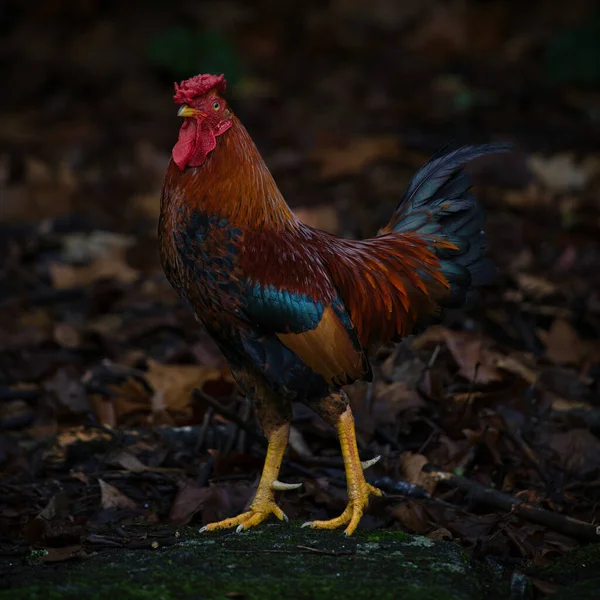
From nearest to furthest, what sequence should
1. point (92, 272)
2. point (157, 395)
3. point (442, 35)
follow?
1. point (157, 395)
2. point (92, 272)
3. point (442, 35)

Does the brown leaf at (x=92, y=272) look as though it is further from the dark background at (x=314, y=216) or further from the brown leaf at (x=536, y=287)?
the brown leaf at (x=536, y=287)

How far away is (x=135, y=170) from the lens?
31.7 ft

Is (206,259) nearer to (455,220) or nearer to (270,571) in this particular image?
(270,571)

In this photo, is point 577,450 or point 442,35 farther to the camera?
point 442,35

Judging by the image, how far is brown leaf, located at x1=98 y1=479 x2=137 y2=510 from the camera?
4.51 metres

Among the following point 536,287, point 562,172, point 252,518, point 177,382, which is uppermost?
point 562,172

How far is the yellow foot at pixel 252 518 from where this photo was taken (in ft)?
13.7

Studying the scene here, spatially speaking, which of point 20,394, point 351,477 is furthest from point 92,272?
point 351,477

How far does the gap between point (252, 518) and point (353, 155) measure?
5.94 metres

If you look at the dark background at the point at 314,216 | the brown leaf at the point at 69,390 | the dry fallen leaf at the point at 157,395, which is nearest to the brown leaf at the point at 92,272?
the dark background at the point at 314,216

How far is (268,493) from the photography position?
4.35 meters

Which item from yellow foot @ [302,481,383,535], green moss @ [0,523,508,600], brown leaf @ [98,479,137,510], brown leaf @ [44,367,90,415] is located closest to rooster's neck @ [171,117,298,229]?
yellow foot @ [302,481,383,535]

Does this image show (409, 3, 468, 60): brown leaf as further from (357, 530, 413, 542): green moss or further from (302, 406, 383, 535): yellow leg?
(357, 530, 413, 542): green moss

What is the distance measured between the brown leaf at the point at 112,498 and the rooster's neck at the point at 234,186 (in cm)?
144
